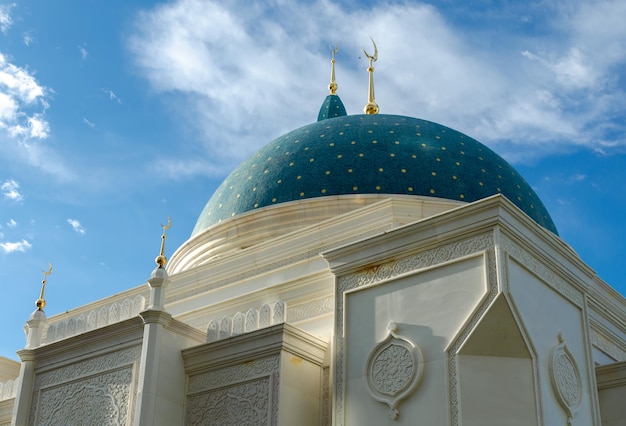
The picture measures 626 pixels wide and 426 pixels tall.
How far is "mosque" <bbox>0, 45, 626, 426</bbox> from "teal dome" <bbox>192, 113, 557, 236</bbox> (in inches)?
33.2

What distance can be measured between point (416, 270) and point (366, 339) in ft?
2.46

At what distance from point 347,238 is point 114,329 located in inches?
121

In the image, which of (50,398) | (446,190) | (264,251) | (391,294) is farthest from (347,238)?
(50,398)

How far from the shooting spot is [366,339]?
835cm

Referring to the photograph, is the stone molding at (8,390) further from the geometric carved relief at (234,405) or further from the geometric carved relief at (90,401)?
the geometric carved relief at (234,405)

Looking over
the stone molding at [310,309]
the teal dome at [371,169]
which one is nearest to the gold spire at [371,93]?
the teal dome at [371,169]

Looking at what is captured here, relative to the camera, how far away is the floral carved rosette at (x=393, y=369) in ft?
25.7

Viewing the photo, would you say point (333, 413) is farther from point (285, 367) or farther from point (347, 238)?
point (347, 238)

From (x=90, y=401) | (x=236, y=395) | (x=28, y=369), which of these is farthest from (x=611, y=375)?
(x=28, y=369)

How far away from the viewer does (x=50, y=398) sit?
31.9 ft

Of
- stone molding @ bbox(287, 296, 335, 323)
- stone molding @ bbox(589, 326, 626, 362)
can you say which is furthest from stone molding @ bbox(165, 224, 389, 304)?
stone molding @ bbox(589, 326, 626, 362)

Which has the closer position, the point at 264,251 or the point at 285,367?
the point at 285,367

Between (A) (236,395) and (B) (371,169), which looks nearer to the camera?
(A) (236,395)

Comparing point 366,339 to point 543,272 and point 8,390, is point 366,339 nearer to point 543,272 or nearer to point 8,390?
point 543,272
